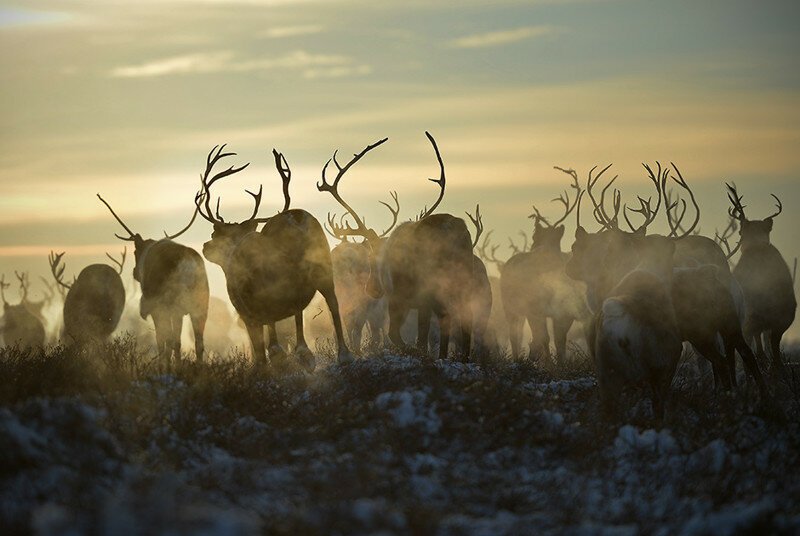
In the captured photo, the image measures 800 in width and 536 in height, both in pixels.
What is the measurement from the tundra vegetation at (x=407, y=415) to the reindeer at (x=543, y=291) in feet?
14.2

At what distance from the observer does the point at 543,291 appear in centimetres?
2266

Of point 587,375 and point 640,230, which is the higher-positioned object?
point 640,230

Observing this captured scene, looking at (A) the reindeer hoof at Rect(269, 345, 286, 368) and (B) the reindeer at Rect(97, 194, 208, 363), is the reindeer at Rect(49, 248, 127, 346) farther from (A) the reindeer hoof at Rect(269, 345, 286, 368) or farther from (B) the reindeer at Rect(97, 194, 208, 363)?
(A) the reindeer hoof at Rect(269, 345, 286, 368)

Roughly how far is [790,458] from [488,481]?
9.54 ft

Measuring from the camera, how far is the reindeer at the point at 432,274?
47.3 ft

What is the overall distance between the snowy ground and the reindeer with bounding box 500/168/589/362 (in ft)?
32.6

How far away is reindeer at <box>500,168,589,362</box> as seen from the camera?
2216 centimetres

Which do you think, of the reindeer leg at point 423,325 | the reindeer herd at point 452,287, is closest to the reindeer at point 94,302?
the reindeer herd at point 452,287

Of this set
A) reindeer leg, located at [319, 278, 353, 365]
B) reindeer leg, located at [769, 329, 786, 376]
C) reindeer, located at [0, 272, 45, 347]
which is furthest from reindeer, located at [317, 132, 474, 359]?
reindeer, located at [0, 272, 45, 347]

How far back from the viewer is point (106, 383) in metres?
10.4

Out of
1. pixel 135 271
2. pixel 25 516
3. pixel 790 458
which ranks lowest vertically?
pixel 790 458

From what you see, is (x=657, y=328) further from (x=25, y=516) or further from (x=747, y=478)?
(x=25, y=516)

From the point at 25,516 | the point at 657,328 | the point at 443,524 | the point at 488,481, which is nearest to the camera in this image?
the point at 25,516

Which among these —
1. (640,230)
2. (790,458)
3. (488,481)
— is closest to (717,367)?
(640,230)
